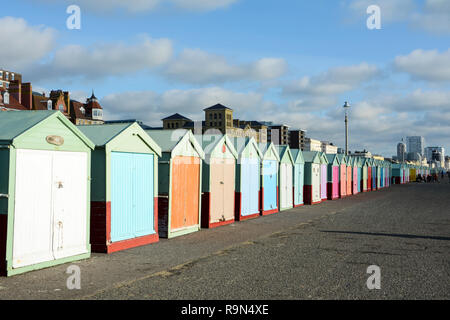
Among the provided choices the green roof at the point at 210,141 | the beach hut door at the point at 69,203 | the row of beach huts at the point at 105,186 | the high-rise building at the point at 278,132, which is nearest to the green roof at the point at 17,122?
the row of beach huts at the point at 105,186

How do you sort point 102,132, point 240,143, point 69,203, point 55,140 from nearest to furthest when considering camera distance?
point 55,140, point 69,203, point 102,132, point 240,143

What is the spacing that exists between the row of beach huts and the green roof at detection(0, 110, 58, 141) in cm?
2

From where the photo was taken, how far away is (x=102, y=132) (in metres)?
11.2

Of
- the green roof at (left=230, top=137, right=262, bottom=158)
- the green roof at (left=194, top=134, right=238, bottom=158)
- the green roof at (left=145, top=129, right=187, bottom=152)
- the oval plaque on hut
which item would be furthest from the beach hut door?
the green roof at (left=230, top=137, right=262, bottom=158)

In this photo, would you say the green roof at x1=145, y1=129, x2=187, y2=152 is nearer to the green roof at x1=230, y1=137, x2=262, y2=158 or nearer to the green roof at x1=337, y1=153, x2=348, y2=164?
the green roof at x1=230, y1=137, x2=262, y2=158

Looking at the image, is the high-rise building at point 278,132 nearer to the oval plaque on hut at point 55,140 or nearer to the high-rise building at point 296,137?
the high-rise building at point 296,137

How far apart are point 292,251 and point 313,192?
16.3 meters

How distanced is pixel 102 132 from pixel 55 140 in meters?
2.18

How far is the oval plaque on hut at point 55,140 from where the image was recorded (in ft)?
29.3

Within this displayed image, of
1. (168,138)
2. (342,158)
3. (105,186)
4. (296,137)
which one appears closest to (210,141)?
(168,138)

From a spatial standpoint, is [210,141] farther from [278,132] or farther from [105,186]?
[278,132]

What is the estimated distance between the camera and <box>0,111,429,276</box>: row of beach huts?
8.27m

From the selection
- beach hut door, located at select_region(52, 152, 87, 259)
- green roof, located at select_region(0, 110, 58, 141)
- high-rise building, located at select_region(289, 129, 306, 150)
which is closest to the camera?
green roof, located at select_region(0, 110, 58, 141)

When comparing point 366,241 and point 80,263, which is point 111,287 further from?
point 366,241
